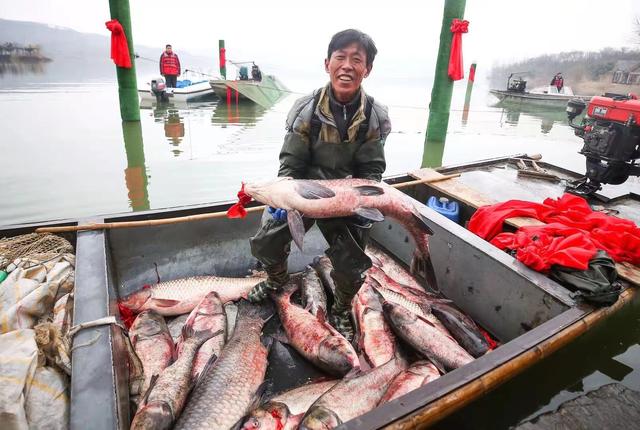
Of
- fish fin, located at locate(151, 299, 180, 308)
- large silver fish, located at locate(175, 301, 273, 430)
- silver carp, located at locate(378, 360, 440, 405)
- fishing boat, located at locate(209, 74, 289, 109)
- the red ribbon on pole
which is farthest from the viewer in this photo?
fishing boat, located at locate(209, 74, 289, 109)

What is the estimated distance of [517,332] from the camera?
342 cm

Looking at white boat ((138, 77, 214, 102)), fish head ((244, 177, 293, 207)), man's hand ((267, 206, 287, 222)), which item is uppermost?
white boat ((138, 77, 214, 102))

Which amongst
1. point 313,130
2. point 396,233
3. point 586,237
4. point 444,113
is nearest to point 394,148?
point 444,113

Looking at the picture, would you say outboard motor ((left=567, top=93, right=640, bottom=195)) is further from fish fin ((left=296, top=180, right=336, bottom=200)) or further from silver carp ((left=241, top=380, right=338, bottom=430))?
silver carp ((left=241, top=380, right=338, bottom=430))

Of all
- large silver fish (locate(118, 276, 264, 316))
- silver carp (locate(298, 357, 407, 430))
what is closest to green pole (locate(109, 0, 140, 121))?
large silver fish (locate(118, 276, 264, 316))

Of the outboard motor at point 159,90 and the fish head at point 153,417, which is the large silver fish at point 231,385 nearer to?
the fish head at point 153,417

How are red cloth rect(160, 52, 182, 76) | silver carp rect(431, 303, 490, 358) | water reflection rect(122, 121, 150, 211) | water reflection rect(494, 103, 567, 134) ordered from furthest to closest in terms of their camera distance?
water reflection rect(494, 103, 567, 134), red cloth rect(160, 52, 182, 76), water reflection rect(122, 121, 150, 211), silver carp rect(431, 303, 490, 358)

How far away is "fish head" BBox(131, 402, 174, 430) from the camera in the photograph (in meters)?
2.10

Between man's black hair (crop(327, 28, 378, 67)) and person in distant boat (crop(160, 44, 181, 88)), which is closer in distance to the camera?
man's black hair (crop(327, 28, 378, 67))

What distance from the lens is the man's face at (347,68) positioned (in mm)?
2760

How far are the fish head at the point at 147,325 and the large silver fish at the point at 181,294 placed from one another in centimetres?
17

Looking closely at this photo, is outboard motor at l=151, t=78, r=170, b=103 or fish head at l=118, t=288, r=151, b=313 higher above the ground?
outboard motor at l=151, t=78, r=170, b=103

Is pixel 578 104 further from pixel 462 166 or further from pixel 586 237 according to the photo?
pixel 586 237

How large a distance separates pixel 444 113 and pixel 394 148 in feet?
6.47
